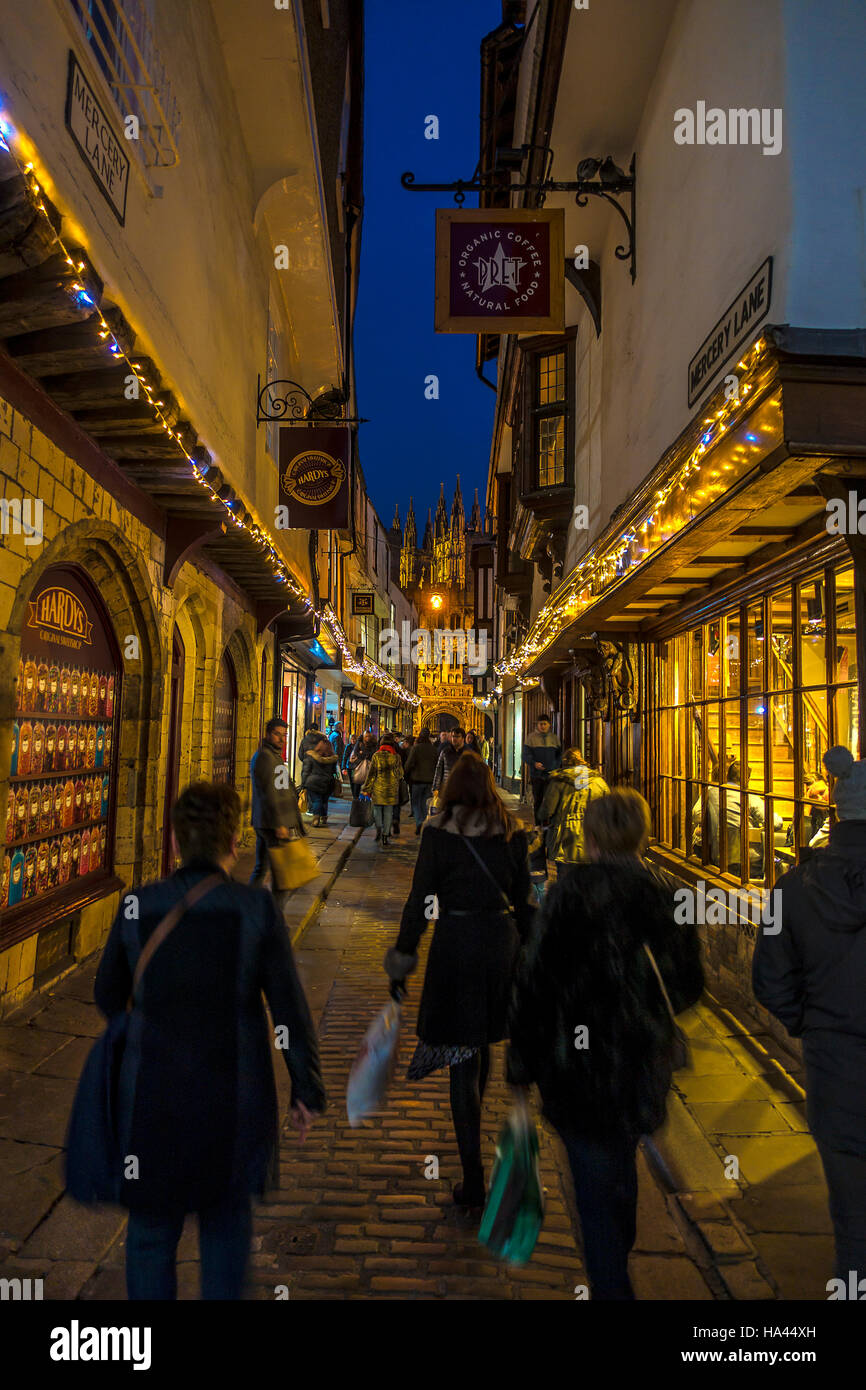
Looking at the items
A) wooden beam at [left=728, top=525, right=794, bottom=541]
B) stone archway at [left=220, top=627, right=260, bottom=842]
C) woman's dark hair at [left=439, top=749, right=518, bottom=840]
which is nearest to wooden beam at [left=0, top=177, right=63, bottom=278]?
woman's dark hair at [left=439, top=749, right=518, bottom=840]

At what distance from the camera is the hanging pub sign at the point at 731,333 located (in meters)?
4.24

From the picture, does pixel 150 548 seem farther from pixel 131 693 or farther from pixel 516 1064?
pixel 516 1064

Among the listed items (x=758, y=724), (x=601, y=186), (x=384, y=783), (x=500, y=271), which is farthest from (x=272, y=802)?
(x=384, y=783)

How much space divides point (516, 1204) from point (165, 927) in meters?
1.59

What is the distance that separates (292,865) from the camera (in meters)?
6.17

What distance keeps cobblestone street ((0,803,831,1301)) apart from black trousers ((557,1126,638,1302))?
0.51m

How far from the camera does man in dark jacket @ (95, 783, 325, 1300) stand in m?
2.19

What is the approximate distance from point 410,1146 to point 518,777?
22.9 meters

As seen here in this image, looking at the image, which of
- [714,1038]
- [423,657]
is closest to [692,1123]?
[714,1038]

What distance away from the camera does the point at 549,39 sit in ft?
24.3

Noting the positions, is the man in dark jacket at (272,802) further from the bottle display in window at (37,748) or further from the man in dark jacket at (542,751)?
the man in dark jacket at (542,751)

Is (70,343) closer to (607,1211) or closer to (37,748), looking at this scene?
(37,748)

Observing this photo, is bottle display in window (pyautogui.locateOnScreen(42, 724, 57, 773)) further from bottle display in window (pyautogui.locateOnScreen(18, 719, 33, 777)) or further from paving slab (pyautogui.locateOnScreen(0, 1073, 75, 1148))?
paving slab (pyautogui.locateOnScreen(0, 1073, 75, 1148))

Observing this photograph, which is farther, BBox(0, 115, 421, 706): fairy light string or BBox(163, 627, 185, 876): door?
BBox(163, 627, 185, 876): door
